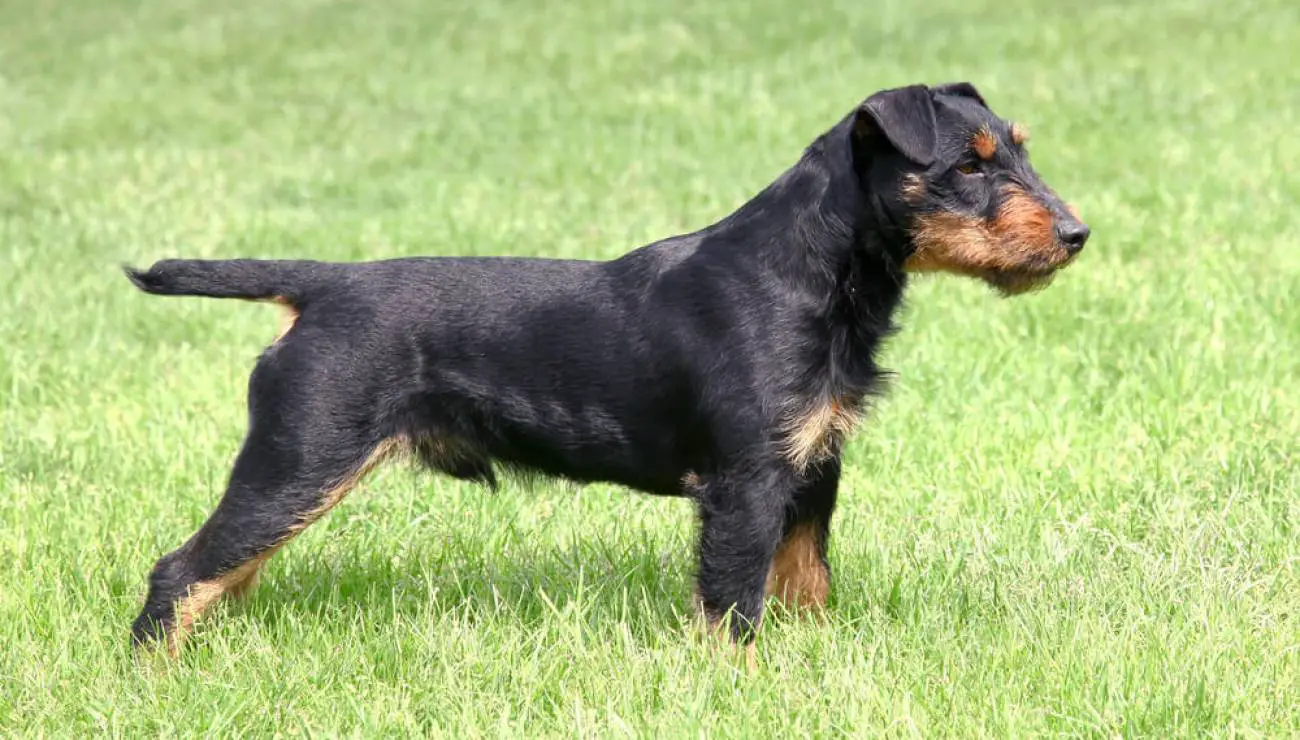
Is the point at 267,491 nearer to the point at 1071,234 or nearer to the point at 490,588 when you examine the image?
the point at 490,588

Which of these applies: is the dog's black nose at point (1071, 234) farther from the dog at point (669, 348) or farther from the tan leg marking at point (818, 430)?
the tan leg marking at point (818, 430)

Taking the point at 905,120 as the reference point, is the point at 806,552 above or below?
below

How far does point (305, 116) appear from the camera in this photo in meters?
17.4

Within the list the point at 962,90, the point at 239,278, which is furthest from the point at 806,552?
the point at 239,278

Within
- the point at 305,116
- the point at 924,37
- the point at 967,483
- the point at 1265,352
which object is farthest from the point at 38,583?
the point at 924,37

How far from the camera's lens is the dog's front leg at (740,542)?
4.49 m

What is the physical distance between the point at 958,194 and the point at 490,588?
216 cm

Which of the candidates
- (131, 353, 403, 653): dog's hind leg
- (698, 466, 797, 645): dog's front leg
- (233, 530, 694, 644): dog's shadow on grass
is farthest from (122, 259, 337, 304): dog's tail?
(698, 466, 797, 645): dog's front leg

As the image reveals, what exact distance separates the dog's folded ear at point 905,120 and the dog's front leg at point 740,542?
3.46ft

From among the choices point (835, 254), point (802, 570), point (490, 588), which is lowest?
point (490, 588)

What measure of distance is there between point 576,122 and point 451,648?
11.9 metres

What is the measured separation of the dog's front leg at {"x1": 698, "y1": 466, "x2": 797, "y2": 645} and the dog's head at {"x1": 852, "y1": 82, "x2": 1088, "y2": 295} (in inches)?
34.1

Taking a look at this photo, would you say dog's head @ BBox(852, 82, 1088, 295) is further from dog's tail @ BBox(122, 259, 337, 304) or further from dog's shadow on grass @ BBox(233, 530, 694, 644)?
dog's tail @ BBox(122, 259, 337, 304)

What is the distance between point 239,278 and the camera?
4.83m
